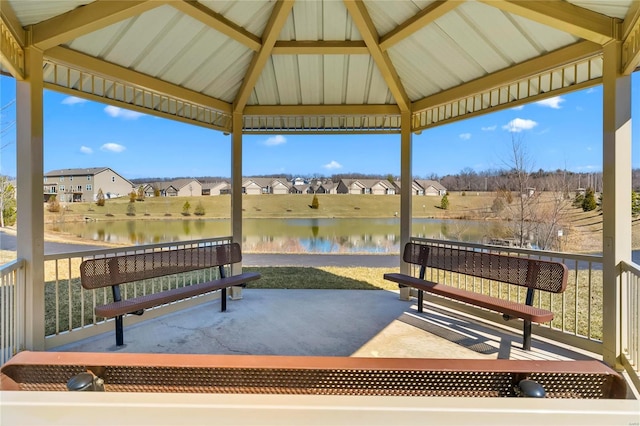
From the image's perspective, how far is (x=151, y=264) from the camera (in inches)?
171

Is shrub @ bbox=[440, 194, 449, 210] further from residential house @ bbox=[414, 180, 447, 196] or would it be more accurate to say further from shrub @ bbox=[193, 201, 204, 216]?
Result: shrub @ bbox=[193, 201, 204, 216]

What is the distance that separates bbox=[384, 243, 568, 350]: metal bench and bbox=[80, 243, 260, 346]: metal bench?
253 cm

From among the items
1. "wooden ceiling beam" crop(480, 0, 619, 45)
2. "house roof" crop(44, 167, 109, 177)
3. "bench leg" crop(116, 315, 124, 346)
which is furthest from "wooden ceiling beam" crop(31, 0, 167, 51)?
"house roof" crop(44, 167, 109, 177)

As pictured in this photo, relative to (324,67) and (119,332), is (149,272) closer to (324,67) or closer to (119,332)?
(119,332)

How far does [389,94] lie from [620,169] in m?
3.41

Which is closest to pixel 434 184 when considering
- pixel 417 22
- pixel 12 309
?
pixel 417 22

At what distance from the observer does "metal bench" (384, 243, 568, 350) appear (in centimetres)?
357

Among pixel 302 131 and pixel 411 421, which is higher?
pixel 302 131

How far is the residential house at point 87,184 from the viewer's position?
13.2 m

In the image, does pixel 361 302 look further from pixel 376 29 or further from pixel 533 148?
pixel 533 148

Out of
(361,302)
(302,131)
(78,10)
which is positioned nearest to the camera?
(78,10)

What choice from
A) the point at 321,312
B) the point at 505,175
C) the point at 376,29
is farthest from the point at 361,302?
the point at 505,175

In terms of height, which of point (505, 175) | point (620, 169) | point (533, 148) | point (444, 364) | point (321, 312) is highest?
point (533, 148)

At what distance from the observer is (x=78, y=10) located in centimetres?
313
